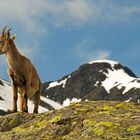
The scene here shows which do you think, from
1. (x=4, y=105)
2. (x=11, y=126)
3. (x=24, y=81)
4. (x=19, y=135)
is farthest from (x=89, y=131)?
(x=4, y=105)

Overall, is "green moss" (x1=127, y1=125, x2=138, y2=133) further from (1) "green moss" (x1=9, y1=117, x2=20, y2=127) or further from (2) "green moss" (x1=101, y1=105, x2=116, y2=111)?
(1) "green moss" (x1=9, y1=117, x2=20, y2=127)

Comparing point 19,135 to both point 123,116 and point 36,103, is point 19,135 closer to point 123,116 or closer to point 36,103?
point 123,116

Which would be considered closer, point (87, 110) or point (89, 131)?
point (89, 131)

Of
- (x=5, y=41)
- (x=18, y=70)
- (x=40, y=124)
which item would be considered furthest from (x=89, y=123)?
(x=5, y=41)

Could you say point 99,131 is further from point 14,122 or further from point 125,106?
point 14,122

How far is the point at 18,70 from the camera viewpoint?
65.3 ft

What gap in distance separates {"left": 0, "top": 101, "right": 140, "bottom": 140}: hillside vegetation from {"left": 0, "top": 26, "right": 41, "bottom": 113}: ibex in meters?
3.17

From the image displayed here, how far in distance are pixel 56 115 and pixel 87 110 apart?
108 centimetres

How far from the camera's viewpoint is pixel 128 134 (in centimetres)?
1304

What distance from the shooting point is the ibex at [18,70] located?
19.9 metres

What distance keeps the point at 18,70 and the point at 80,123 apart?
248 inches

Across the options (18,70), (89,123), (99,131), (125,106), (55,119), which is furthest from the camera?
(18,70)

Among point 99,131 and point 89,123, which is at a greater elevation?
point 89,123

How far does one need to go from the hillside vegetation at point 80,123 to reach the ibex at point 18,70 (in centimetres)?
317
